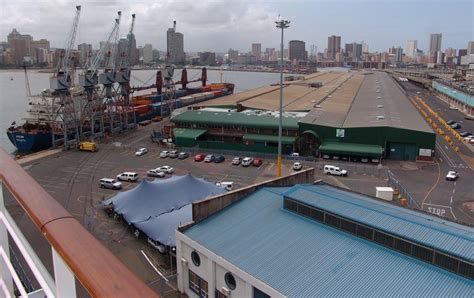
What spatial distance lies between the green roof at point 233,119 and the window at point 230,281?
25796mm

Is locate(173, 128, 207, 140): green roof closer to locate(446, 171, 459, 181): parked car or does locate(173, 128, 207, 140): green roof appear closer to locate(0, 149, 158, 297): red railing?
locate(446, 171, 459, 181): parked car

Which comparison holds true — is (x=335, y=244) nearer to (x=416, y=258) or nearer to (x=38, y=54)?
(x=416, y=258)

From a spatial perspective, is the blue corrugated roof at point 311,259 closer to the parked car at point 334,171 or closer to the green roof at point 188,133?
the parked car at point 334,171

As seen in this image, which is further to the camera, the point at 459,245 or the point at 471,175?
the point at 471,175

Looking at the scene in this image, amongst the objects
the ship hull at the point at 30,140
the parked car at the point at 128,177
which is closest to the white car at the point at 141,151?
the parked car at the point at 128,177

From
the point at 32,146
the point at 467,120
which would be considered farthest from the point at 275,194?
the point at 467,120

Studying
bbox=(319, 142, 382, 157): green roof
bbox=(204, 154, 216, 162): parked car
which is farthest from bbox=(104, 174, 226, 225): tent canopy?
bbox=(319, 142, 382, 157): green roof

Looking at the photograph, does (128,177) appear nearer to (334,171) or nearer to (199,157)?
(199,157)

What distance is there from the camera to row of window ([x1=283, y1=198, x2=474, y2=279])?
10539mm

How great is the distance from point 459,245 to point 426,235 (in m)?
0.85

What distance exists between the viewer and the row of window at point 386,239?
10539 millimetres

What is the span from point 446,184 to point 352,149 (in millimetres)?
7982

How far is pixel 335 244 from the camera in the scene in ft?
40.2

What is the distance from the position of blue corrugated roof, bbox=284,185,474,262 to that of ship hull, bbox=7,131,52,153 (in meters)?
34.5
